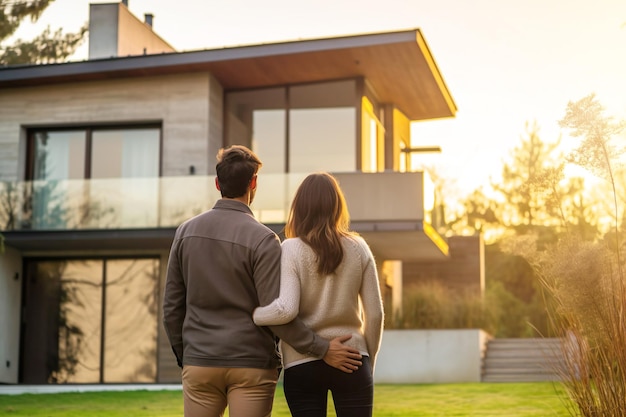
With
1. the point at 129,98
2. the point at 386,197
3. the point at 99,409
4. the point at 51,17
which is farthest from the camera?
the point at 51,17

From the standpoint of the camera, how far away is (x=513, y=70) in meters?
24.1

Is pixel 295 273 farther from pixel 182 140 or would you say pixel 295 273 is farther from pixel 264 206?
pixel 182 140

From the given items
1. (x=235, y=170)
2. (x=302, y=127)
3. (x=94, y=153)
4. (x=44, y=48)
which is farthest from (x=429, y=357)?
(x=44, y=48)

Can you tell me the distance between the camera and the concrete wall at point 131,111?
1902 centimetres

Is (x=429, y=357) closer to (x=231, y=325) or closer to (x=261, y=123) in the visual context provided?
(x=261, y=123)

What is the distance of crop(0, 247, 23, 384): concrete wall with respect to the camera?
19.1m

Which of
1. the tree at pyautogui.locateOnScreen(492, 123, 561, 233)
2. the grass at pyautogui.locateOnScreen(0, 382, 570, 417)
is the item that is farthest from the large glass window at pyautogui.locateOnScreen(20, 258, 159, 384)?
the tree at pyautogui.locateOnScreen(492, 123, 561, 233)

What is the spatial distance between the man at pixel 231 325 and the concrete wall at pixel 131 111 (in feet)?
49.4

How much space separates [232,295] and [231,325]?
0.36 ft

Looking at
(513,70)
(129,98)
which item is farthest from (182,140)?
(513,70)

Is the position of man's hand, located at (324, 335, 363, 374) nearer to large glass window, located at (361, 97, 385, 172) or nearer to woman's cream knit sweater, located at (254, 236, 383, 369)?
woman's cream knit sweater, located at (254, 236, 383, 369)

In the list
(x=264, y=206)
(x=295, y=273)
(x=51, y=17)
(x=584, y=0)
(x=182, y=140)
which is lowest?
(x=295, y=273)

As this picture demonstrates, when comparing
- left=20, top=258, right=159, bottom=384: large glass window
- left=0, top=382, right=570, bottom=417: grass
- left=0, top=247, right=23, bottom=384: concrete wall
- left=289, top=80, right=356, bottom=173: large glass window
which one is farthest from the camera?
left=289, top=80, right=356, bottom=173: large glass window

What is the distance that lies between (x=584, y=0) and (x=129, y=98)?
8.32 meters
